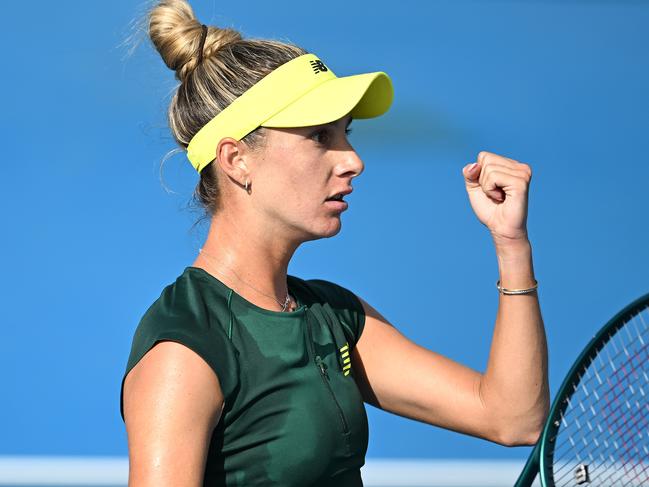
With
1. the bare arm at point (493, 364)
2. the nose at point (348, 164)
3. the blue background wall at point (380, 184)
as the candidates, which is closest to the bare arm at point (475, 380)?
the bare arm at point (493, 364)

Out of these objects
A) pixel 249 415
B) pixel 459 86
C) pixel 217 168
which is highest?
pixel 459 86

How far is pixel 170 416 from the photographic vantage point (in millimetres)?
1235

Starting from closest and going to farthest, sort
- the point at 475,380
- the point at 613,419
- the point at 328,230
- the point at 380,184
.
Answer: the point at 328,230 → the point at 475,380 → the point at 613,419 → the point at 380,184

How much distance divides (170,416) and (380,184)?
7.41 ft

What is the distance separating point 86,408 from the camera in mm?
3242

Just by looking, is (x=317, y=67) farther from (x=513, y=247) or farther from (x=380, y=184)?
(x=380, y=184)

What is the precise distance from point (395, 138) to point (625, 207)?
2.53 feet

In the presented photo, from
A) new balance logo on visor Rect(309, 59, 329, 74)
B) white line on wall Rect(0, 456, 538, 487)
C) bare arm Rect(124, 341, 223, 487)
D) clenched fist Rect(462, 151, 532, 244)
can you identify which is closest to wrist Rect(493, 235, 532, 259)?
clenched fist Rect(462, 151, 532, 244)

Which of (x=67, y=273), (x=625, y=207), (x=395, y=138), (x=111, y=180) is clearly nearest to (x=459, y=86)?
(x=395, y=138)

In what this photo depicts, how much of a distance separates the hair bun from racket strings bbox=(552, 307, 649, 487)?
0.72m

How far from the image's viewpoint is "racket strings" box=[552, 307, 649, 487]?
5.47 ft

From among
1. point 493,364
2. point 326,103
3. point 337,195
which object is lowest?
point 493,364

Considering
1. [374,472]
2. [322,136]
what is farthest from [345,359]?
[374,472]

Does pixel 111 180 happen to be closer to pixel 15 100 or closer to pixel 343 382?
pixel 15 100
